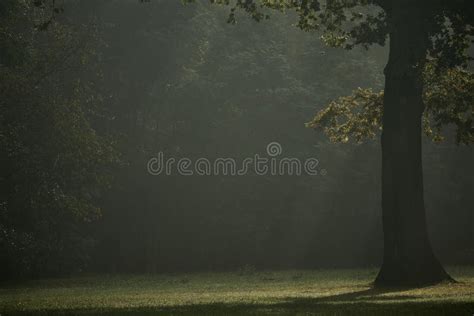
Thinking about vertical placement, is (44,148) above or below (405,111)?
above

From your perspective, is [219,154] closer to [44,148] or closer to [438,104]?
[44,148]

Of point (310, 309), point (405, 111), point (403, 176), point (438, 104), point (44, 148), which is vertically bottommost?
point (310, 309)

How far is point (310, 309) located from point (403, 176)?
11.6m

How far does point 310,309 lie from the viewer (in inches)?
750

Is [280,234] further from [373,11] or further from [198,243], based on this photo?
[373,11]

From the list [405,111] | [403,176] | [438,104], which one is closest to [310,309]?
[403,176]

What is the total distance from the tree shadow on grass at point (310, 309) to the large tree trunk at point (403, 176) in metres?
6.98

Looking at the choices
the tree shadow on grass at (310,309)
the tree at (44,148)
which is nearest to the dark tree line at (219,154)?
the tree at (44,148)

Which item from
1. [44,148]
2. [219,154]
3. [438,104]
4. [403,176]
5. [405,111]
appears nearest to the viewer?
[403,176]

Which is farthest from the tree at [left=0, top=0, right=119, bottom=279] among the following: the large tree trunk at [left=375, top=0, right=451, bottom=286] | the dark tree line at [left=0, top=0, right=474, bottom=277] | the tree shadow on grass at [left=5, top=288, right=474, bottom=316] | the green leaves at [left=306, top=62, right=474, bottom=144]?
the tree shadow on grass at [left=5, top=288, right=474, bottom=316]

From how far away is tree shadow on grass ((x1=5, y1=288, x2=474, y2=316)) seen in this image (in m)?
17.8

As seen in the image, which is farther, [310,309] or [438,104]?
[438,104]

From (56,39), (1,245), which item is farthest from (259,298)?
(56,39)

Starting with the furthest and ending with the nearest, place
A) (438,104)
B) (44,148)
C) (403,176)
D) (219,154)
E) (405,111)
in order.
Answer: (219,154), (44,148), (438,104), (405,111), (403,176)
